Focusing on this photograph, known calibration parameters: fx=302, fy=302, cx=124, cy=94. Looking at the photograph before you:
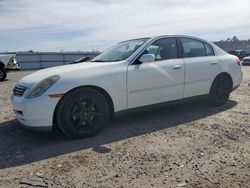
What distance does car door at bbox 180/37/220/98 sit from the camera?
19.4 feet

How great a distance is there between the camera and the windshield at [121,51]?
17.8ft

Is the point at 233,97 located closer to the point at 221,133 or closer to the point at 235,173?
the point at 221,133

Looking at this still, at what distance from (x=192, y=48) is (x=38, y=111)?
134 inches

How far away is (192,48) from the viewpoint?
6.17m

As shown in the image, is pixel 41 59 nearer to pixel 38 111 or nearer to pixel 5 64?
pixel 5 64

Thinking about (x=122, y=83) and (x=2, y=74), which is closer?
(x=122, y=83)

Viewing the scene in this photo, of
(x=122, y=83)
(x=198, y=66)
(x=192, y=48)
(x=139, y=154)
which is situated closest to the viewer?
(x=139, y=154)

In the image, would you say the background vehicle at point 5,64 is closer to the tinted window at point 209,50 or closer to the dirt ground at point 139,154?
the dirt ground at point 139,154

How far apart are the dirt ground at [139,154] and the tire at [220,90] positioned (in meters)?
0.64

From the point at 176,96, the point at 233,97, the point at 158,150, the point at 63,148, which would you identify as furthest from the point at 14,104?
the point at 233,97

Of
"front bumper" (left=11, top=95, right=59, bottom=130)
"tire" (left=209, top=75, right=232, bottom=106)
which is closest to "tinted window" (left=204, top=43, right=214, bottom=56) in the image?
"tire" (left=209, top=75, right=232, bottom=106)

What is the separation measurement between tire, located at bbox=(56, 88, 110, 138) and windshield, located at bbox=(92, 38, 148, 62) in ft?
3.31

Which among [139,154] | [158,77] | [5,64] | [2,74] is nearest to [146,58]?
[158,77]

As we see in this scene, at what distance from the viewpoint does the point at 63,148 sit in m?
4.33
